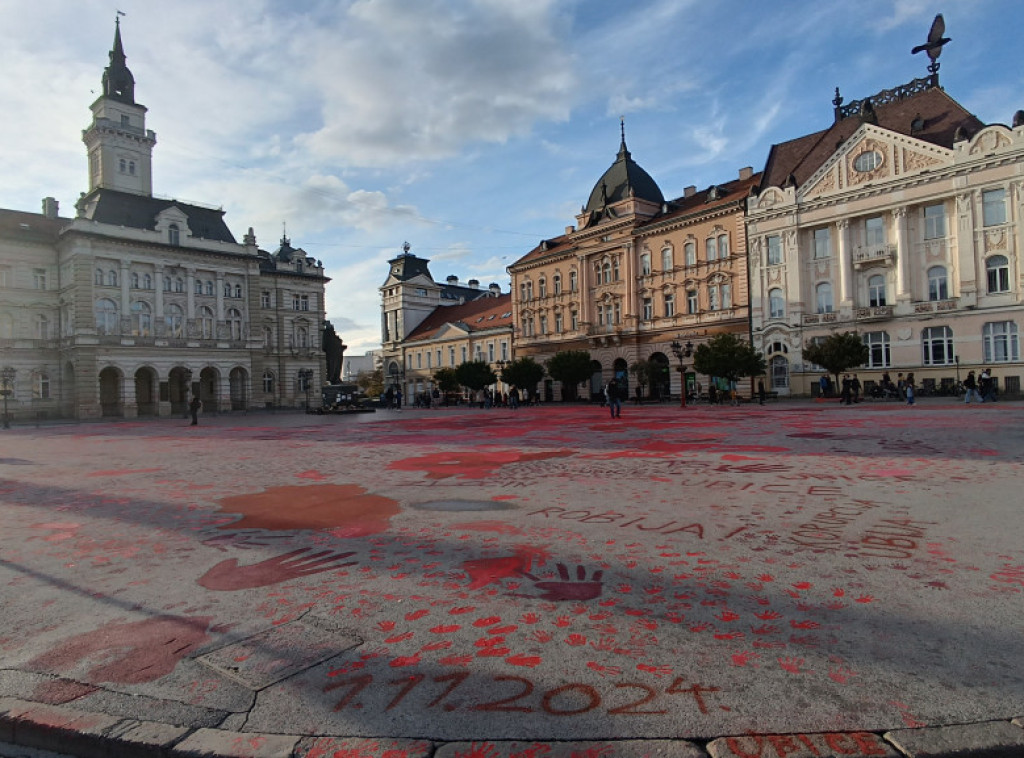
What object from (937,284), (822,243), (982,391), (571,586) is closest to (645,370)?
(822,243)

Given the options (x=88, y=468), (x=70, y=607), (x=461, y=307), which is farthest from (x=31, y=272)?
(x=70, y=607)

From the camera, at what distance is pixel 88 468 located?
44.3 ft

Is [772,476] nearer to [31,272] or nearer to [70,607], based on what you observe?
[70,607]

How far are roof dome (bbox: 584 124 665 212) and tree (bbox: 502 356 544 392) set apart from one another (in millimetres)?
16785

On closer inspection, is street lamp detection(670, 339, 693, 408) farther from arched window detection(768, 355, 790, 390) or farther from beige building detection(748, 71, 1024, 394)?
arched window detection(768, 355, 790, 390)

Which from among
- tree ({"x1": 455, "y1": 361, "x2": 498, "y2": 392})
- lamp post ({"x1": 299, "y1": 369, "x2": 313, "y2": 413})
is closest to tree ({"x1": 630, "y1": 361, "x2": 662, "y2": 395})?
tree ({"x1": 455, "y1": 361, "x2": 498, "y2": 392})

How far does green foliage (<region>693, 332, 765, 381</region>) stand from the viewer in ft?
126

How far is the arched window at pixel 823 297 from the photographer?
42.7 m

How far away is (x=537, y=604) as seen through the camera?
173 inches

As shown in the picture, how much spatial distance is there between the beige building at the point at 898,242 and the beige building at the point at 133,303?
49556 mm

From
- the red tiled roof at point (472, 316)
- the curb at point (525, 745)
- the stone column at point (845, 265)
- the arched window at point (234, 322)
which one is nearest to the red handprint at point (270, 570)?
the curb at point (525, 745)

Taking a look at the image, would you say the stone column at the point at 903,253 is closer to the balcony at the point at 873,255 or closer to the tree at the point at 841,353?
the balcony at the point at 873,255

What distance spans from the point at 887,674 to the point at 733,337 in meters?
38.6

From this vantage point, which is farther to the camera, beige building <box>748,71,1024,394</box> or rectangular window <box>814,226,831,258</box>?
rectangular window <box>814,226,831,258</box>
